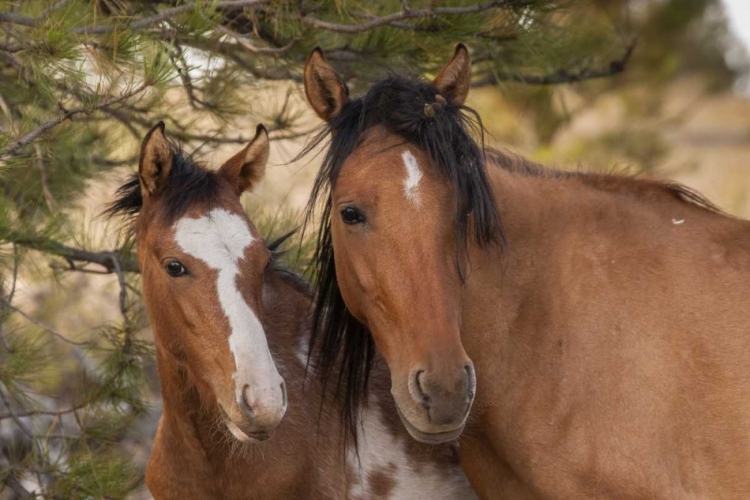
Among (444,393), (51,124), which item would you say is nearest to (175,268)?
(51,124)

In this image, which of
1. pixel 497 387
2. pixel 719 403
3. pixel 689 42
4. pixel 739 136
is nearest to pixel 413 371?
pixel 497 387

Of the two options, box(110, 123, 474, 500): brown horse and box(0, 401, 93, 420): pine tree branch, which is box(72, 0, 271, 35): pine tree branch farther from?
box(0, 401, 93, 420): pine tree branch

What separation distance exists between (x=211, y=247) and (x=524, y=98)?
22.6 feet

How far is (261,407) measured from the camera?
9.64ft

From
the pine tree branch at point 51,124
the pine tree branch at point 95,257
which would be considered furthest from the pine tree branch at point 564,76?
the pine tree branch at point 51,124

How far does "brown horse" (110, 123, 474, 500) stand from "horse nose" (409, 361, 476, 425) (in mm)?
522

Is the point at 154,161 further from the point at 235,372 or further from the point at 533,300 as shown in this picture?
the point at 533,300

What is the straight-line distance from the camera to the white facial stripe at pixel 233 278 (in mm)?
3010

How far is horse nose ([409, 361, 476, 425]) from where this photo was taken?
8.86 feet

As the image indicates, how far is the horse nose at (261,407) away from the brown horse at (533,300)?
40 cm

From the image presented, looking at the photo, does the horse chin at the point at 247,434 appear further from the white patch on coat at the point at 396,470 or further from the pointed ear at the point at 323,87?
the pointed ear at the point at 323,87

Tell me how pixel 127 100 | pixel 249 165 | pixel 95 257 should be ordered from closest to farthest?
pixel 249 165, pixel 127 100, pixel 95 257

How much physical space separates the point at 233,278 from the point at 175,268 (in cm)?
22

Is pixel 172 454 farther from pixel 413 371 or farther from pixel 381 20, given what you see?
pixel 381 20
